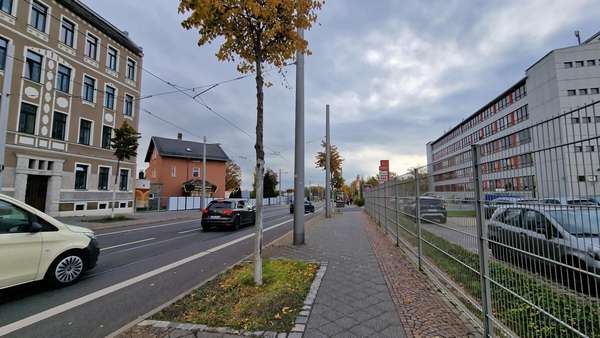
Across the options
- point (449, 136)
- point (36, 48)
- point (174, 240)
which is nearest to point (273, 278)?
point (174, 240)

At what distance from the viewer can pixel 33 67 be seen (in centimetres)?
1775

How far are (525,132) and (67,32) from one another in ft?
87.1

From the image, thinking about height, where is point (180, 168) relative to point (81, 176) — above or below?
above

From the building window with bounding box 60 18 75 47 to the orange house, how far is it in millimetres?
22141

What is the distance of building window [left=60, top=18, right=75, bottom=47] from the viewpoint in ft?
64.0

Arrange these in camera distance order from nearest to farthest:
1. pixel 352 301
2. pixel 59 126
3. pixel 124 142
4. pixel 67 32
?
pixel 352 301
pixel 124 142
pixel 59 126
pixel 67 32

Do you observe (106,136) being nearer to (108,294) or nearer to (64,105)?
(64,105)

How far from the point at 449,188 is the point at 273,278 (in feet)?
10.4

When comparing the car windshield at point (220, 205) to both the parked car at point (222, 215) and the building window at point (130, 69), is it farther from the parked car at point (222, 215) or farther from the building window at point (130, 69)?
the building window at point (130, 69)

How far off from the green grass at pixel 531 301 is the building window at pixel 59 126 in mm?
23827

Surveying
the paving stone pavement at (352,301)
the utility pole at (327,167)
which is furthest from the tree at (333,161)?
the paving stone pavement at (352,301)

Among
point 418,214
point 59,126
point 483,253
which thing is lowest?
point 483,253

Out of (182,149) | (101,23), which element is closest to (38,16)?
(101,23)

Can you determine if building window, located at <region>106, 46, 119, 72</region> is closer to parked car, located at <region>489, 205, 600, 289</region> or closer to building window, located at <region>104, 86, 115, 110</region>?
building window, located at <region>104, 86, 115, 110</region>
